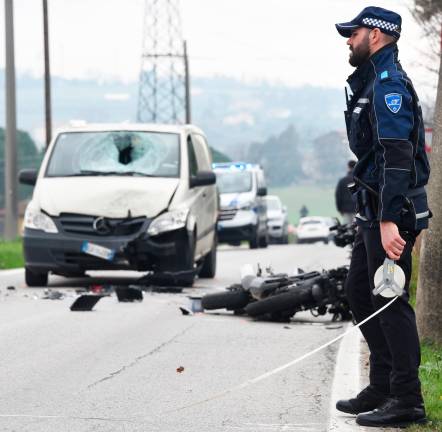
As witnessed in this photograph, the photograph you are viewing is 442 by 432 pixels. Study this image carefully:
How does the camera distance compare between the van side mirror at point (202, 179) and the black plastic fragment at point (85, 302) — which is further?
the van side mirror at point (202, 179)

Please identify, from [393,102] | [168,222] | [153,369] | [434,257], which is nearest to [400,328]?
[393,102]

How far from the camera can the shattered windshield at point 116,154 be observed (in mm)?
16672

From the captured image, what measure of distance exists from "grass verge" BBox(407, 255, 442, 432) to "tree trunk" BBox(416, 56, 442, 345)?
0.67 feet

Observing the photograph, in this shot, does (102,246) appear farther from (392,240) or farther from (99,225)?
(392,240)

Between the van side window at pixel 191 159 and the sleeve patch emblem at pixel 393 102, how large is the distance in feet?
34.5

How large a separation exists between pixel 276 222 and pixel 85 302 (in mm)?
37129

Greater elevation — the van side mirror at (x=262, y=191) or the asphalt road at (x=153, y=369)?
the asphalt road at (x=153, y=369)

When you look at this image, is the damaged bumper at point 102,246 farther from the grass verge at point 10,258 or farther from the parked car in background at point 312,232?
the parked car in background at point 312,232

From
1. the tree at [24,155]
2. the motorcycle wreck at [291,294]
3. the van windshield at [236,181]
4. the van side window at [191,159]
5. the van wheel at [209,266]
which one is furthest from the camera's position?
the tree at [24,155]

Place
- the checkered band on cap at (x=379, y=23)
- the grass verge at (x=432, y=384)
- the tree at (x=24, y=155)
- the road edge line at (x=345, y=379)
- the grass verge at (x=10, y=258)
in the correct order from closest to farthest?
the checkered band on cap at (x=379, y=23) < the grass verge at (x=432, y=384) < the road edge line at (x=345, y=379) < the grass verge at (x=10, y=258) < the tree at (x=24, y=155)

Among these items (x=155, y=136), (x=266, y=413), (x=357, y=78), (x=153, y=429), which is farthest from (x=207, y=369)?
(x=155, y=136)

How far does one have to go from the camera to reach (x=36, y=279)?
16.4 m

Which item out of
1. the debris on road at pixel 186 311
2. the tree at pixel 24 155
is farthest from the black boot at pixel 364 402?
the tree at pixel 24 155

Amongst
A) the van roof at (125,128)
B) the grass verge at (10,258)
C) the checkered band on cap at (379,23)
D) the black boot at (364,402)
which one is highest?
the checkered band on cap at (379,23)
